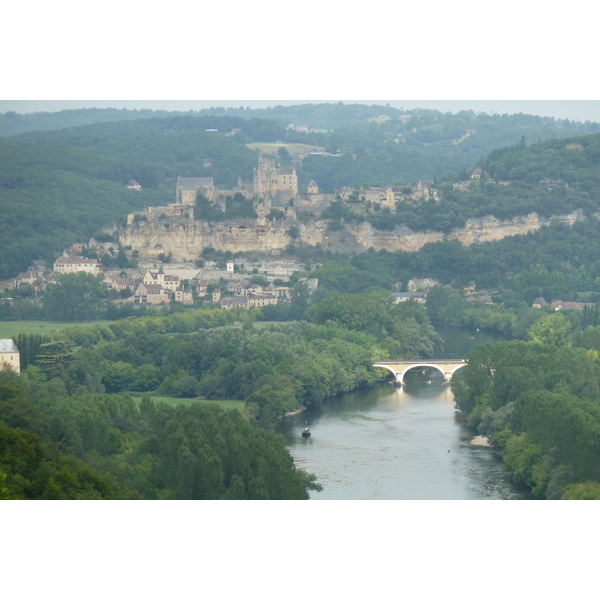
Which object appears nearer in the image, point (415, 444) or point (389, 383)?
point (415, 444)

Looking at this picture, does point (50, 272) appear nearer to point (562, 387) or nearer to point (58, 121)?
point (562, 387)

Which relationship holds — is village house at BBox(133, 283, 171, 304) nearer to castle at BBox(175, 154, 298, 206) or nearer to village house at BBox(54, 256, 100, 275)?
village house at BBox(54, 256, 100, 275)

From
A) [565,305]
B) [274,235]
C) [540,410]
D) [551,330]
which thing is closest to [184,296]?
[274,235]

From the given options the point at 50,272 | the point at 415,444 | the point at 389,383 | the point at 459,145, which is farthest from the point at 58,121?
the point at 415,444

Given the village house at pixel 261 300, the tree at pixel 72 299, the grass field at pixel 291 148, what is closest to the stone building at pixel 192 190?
the village house at pixel 261 300

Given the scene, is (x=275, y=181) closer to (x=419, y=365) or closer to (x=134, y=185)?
(x=134, y=185)

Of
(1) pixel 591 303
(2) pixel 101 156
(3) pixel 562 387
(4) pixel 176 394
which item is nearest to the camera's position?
(3) pixel 562 387

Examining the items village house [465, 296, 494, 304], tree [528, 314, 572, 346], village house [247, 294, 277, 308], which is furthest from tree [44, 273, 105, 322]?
tree [528, 314, 572, 346]
